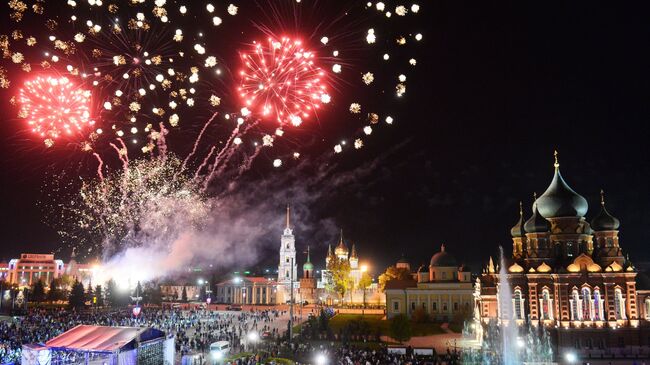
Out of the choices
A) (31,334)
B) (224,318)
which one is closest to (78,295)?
(224,318)

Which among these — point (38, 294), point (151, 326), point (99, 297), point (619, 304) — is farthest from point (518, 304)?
point (38, 294)

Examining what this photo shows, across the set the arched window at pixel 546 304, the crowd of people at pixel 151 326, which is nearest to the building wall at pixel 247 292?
the crowd of people at pixel 151 326

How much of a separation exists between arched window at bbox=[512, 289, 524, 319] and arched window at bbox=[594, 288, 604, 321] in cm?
501

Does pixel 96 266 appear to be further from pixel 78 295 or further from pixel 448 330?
pixel 448 330

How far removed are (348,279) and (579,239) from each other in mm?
37887

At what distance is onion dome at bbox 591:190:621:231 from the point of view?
4403 cm

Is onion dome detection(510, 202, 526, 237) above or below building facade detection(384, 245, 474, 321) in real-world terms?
above

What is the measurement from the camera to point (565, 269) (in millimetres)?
40688

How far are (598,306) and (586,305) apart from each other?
775 millimetres

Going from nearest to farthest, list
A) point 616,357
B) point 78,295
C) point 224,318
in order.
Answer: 1. point 616,357
2. point 224,318
3. point 78,295

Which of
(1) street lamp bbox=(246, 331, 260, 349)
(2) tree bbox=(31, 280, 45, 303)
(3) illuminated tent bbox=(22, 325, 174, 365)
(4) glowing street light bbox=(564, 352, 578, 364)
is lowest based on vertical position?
(4) glowing street light bbox=(564, 352, 578, 364)

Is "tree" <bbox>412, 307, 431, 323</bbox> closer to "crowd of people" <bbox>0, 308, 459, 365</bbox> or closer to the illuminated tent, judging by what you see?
"crowd of people" <bbox>0, 308, 459, 365</bbox>

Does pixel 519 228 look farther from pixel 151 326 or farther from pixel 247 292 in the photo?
pixel 247 292

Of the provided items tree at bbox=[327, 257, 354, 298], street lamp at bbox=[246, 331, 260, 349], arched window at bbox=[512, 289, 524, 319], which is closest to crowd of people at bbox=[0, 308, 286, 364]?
street lamp at bbox=[246, 331, 260, 349]
